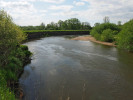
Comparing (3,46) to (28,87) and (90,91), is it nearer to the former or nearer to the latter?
(28,87)

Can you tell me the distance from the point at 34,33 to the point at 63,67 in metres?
38.7

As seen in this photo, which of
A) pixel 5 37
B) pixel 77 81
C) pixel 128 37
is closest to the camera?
pixel 5 37

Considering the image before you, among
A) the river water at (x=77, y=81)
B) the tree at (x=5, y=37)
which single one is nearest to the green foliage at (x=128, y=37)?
the river water at (x=77, y=81)

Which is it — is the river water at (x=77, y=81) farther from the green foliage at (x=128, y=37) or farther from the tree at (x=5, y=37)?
the green foliage at (x=128, y=37)

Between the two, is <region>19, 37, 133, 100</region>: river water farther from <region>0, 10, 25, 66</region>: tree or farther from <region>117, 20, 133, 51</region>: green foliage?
<region>117, 20, 133, 51</region>: green foliage

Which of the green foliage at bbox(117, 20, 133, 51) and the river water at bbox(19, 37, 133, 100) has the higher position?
the green foliage at bbox(117, 20, 133, 51)

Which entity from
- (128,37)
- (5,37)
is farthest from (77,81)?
(128,37)

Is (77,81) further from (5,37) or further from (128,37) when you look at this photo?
(128,37)

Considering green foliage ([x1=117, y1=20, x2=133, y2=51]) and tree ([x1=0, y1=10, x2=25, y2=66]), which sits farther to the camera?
green foliage ([x1=117, y1=20, x2=133, y2=51])

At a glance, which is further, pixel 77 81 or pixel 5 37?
pixel 77 81

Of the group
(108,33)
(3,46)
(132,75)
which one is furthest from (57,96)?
(108,33)

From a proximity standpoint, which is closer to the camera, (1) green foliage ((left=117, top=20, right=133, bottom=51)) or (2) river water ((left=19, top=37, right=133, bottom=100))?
(2) river water ((left=19, top=37, right=133, bottom=100))

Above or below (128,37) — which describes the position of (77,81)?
below

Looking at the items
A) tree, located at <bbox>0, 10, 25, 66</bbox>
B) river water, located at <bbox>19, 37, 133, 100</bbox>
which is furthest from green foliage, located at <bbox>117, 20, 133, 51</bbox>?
tree, located at <bbox>0, 10, 25, 66</bbox>
